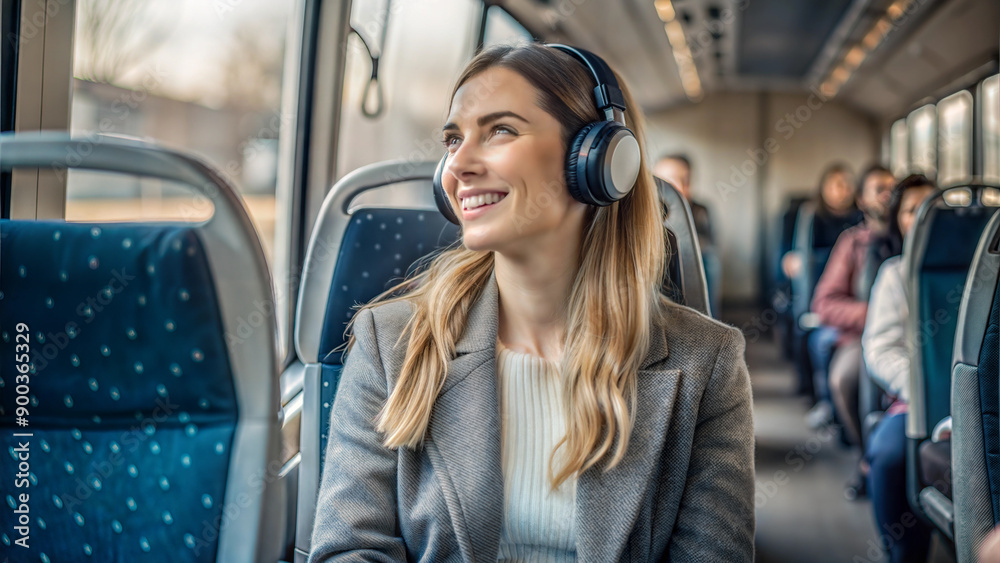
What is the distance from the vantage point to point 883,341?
297 cm

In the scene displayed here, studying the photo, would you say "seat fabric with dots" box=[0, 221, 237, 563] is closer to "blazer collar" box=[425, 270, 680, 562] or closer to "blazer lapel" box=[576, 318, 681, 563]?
"blazer collar" box=[425, 270, 680, 562]

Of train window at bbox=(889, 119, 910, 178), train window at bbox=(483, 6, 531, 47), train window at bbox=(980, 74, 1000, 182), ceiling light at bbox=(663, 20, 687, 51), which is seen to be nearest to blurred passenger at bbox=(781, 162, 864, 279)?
train window at bbox=(980, 74, 1000, 182)

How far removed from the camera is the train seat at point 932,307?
89.7 inches

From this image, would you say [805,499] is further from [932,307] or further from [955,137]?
[955,137]

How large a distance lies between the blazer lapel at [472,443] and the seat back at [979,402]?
1.13 metres

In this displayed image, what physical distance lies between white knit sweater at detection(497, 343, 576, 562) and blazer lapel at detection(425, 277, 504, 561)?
0.14 feet

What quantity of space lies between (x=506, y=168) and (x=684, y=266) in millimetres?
475

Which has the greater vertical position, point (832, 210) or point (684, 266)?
point (832, 210)

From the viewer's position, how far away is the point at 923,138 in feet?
27.7

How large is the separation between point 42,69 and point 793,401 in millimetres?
5309

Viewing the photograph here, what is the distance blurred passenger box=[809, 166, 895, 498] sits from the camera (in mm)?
3875

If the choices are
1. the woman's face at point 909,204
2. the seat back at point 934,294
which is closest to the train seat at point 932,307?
the seat back at point 934,294

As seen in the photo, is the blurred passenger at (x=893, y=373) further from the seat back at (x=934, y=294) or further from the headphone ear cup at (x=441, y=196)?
the headphone ear cup at (x=441, y=196)

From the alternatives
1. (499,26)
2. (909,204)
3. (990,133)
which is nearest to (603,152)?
(909,204)
